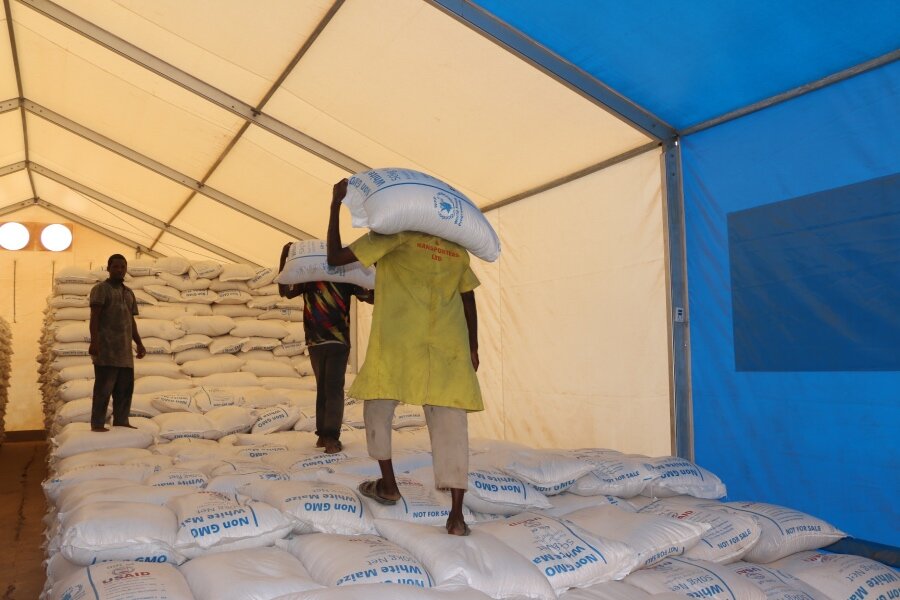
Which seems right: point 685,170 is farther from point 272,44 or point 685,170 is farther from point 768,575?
point 272,44

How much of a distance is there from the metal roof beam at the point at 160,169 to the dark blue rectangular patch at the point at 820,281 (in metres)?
3.85

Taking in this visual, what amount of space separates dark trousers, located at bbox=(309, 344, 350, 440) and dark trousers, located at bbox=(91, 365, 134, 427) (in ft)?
4.42

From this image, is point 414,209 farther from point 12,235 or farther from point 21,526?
point 12,235

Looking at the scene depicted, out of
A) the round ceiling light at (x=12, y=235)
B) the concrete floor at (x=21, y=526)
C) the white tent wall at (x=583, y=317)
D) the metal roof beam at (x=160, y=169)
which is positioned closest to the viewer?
the concrete floor at (x=21, y=526)

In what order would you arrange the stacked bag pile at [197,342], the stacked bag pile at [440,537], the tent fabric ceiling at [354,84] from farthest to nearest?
the stacked bag pile at [197,342] → the tent fabric ceiling at [354,84] → the stacked bag pile at [440,537]

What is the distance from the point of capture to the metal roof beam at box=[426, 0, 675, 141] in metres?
2.87

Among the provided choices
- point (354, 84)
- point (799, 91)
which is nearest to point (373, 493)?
point (799, 91)

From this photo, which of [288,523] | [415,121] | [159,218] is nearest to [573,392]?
[415,121]

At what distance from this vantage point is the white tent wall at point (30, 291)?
332 inches

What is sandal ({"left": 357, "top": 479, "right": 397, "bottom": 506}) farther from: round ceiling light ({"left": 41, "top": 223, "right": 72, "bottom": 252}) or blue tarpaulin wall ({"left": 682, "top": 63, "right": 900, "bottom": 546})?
round ceiling light ({"left": 41, "top": 223, "right": 72, "bottom": 252})

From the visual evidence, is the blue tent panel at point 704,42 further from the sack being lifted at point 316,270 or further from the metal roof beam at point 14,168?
the metal roof beam at point 14,168

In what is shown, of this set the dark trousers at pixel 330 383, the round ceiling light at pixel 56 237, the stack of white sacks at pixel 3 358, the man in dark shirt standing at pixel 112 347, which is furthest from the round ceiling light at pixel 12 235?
the dark trousers at pixel 330 383

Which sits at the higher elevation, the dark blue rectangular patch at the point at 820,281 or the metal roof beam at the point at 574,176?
the metal roof beam at the point at 574,176

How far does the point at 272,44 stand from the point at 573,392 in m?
2.42
